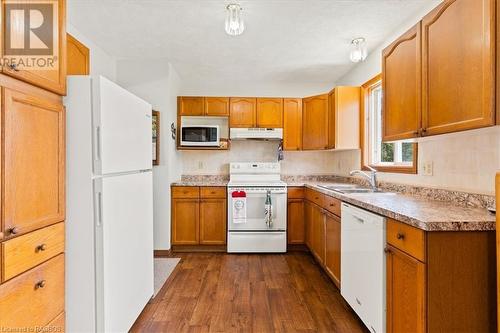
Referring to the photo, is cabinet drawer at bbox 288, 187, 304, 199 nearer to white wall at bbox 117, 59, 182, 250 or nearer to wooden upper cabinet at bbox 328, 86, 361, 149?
wooden upper cabinet at bbox 328, 86, 361, 149

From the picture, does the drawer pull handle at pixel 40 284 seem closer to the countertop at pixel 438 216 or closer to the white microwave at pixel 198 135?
the countertop at pixel 438 216

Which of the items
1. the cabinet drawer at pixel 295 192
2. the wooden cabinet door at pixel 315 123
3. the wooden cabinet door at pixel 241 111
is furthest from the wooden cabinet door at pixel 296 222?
the wooden cabinet door at pixel 241 111

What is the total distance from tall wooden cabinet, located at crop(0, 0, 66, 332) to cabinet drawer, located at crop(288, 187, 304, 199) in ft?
9.06

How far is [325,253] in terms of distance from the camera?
9.46ft

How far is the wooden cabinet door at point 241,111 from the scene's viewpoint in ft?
13.5

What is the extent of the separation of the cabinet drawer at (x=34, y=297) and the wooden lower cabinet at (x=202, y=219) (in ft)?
7.46

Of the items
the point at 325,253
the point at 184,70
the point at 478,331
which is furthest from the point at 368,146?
the point at 184,70

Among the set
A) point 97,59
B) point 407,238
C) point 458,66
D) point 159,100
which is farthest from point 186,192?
point 458,66

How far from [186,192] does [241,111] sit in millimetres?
1405

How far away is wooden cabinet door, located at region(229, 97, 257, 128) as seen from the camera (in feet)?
13.5

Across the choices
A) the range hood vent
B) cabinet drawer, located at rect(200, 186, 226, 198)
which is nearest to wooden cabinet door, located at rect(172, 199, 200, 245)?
cabinet drawer, located at rect(200, 186, 226, 198)

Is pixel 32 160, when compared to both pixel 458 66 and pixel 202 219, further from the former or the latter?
pixel 202 219

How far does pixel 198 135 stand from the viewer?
3982 millimetres

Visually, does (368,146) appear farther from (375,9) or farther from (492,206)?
(492,206)
